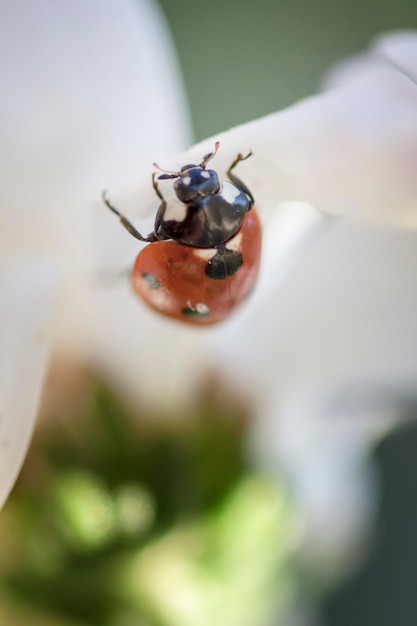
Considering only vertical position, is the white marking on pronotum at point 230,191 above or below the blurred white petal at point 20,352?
above

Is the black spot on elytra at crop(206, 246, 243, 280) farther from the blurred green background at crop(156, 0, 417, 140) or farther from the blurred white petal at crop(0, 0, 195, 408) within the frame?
the blurred green background at crop(156, 0, 417, 140)

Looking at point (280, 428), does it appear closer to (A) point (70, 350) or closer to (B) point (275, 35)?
(A) point (70, 350)

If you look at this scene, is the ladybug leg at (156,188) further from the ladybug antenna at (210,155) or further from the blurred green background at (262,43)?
the blurred green background at (262,43)

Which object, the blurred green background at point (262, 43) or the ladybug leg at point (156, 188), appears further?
the blurred green background at point (262, 43)

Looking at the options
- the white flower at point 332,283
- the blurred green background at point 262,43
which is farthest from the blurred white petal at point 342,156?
the blurred green background at point 262,43

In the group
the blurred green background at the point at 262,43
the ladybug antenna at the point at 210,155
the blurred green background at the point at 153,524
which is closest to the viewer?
→ the ladybug antenna at the point at 210,155
